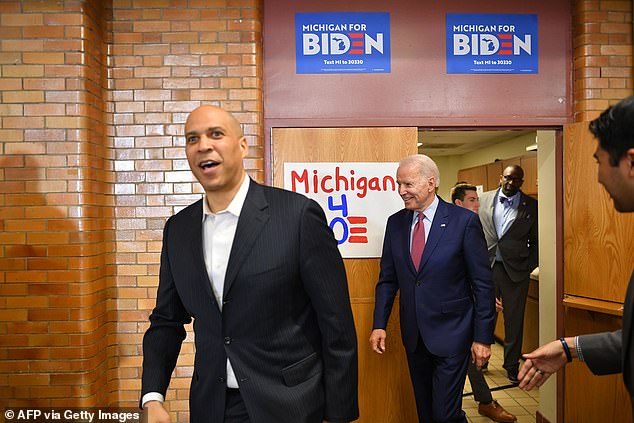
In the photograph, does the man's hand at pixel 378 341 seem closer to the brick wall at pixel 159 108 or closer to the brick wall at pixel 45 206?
the brick wall at pixel 159 108

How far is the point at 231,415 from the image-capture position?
6.17 feet

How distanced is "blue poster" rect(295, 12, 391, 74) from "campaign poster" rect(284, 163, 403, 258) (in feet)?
2.24

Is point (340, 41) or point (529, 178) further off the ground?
point (340, 41)

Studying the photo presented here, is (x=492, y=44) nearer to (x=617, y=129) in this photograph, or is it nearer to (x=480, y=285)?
(x=480, y=285)

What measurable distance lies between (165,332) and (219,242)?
0.44m

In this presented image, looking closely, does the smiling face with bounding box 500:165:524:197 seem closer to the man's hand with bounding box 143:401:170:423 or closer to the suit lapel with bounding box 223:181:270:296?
the suit lapel with bounding box 223:181:270:296

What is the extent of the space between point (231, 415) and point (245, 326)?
1.05 feet

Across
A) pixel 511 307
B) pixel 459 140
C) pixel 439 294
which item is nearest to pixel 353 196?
pixel 439 294

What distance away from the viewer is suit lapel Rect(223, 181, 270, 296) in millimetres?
1842

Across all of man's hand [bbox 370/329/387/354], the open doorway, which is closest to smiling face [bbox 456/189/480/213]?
the open doorway

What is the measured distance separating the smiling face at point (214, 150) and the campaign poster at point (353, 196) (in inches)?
70.2

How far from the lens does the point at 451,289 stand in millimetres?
3012

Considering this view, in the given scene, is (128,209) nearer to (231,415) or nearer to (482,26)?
(231,415)

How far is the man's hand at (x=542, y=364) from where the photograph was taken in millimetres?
1973
